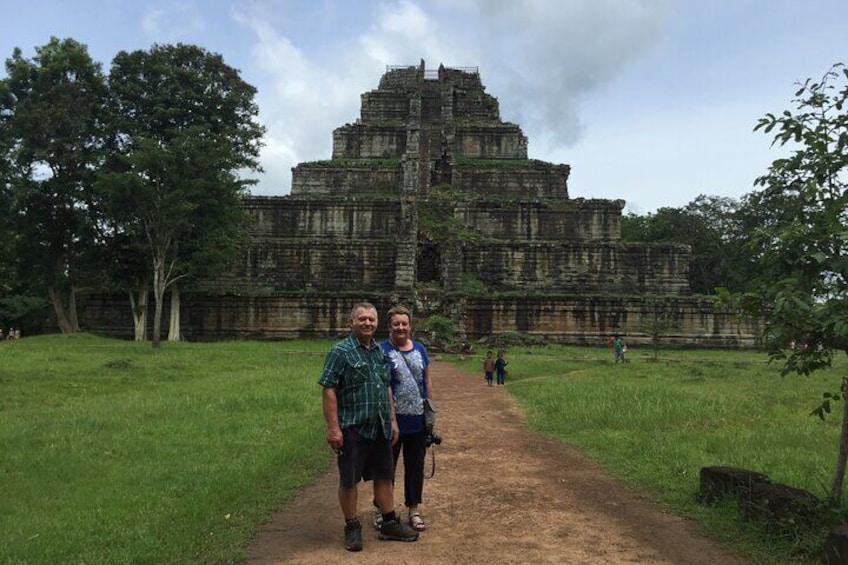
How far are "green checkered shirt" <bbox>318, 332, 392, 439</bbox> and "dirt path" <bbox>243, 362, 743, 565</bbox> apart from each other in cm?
98

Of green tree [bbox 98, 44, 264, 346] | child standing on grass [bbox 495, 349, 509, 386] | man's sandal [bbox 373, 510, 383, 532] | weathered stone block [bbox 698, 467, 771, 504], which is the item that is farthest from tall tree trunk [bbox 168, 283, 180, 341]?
weathered stone block [bbox 698, 467, 771, 504]

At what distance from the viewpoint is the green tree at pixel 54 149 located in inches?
1031

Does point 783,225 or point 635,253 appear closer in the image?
point 783,225

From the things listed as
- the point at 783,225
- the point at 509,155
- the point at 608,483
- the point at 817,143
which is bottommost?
the point at 608,483

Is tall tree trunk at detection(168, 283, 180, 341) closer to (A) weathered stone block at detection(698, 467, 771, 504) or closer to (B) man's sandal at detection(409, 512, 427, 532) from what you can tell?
(B) man's sandal at detection(409, 512, 427, 532)

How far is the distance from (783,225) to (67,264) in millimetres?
30409

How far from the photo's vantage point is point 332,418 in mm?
5086

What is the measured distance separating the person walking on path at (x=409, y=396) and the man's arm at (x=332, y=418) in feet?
2.25

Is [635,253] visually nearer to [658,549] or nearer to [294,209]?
[294,209]

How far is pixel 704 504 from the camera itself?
21.3ft

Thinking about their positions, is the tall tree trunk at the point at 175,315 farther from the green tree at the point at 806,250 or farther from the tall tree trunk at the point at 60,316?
the green tree at the point at 806,250

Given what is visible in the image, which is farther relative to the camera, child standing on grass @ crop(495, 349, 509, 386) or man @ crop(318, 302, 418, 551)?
child standing on grass @ crop(495, 349, 509, 386)

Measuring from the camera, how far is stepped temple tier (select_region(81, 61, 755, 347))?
1112 inches

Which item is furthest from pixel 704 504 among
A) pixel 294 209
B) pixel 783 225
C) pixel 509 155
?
pixel 509 155
